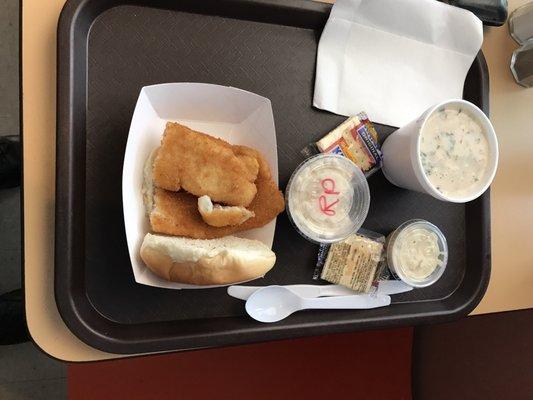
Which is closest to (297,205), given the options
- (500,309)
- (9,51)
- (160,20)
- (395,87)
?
(395,87)

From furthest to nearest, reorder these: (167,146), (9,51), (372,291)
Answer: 1. (9,51)
2. (372,291)
3. (167,146)

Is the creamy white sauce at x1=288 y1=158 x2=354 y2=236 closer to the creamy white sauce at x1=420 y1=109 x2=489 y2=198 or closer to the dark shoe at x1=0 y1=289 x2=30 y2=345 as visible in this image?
the creamy white sauce at x1=420 y1=109 x2=489 y2=198

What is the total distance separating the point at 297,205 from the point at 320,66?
323 mm

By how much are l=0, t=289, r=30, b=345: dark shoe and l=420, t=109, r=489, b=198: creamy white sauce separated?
4.20 ft

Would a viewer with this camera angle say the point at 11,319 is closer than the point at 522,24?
No

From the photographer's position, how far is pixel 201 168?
970 millimetres

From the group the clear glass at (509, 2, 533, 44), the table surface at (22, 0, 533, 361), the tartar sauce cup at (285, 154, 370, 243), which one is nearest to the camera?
the table surface at (22, 0, 533, 361)

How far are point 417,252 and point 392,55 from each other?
17.9 inches

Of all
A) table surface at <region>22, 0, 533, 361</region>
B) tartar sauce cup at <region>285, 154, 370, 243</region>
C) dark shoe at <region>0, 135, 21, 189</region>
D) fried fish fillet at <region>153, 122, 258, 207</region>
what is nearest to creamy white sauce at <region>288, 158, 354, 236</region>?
tartar sauce cup at <region>285, 154, 370, 243</region>

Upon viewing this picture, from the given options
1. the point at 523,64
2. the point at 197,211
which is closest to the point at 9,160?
the point at 197,211

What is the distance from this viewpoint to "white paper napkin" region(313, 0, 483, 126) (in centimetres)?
108

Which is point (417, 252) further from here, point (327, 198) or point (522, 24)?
point (522, 24)

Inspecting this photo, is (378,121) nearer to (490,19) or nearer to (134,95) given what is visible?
(490,19)

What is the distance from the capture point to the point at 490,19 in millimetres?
1146
